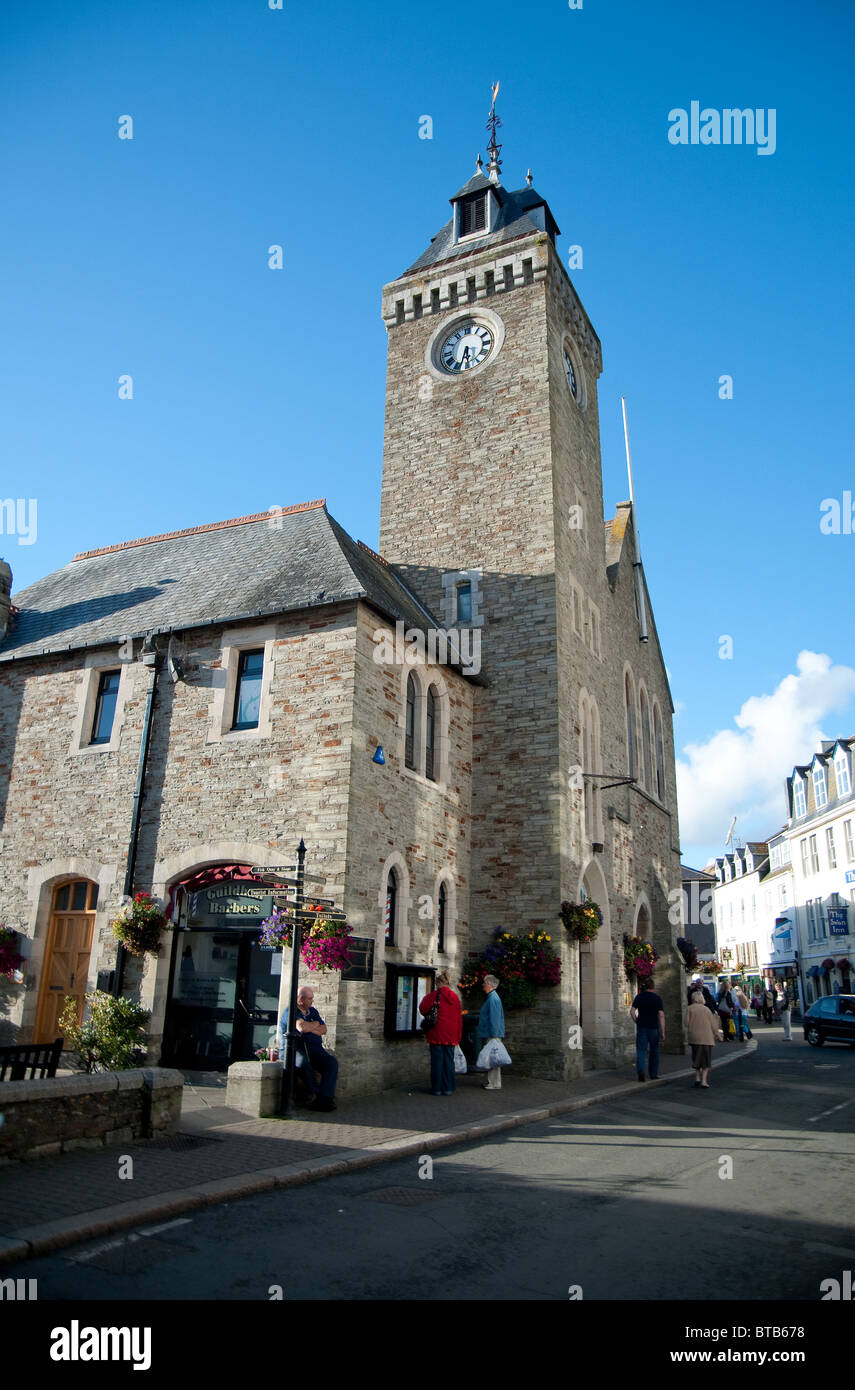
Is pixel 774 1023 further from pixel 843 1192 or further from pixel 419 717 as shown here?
pixel 843 1192

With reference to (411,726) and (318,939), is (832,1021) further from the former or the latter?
(318,939)

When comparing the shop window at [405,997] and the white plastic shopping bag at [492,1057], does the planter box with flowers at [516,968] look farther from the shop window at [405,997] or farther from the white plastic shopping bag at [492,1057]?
the white plastic shopping bag at [492,1057]

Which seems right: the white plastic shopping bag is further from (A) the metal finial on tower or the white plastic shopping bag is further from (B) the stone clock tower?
(A) the metal finial on tower

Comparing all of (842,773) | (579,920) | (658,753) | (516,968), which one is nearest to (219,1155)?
(516,968)

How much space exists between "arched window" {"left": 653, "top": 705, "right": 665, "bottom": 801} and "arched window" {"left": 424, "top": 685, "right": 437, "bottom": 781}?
11.9 meters

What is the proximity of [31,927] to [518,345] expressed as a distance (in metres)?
15.9

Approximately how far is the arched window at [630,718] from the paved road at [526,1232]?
14713 mm

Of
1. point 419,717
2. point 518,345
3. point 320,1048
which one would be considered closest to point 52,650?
point 419,717

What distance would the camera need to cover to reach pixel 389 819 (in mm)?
14508

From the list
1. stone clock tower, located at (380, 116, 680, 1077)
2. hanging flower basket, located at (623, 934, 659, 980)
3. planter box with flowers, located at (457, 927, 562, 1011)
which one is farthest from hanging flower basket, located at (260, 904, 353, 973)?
hanging flower basket, located at (623, 934, 659, 980)

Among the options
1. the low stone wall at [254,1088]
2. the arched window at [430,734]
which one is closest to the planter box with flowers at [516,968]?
the arched window at [430,734]

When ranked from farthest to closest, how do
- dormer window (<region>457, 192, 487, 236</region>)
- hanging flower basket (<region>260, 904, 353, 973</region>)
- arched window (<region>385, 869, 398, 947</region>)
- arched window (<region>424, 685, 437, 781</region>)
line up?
dormer window (<region>457, 192, 487, 236</region>) < arched window (<region>424, 685, 437, 781</region>) < arched window (<region>385, 869, 398, 947</region>) < hanging flower basket (<region>260, 904, 353, 973</region>)

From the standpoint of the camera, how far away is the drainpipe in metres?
14.3

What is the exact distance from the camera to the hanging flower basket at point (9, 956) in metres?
15.0
